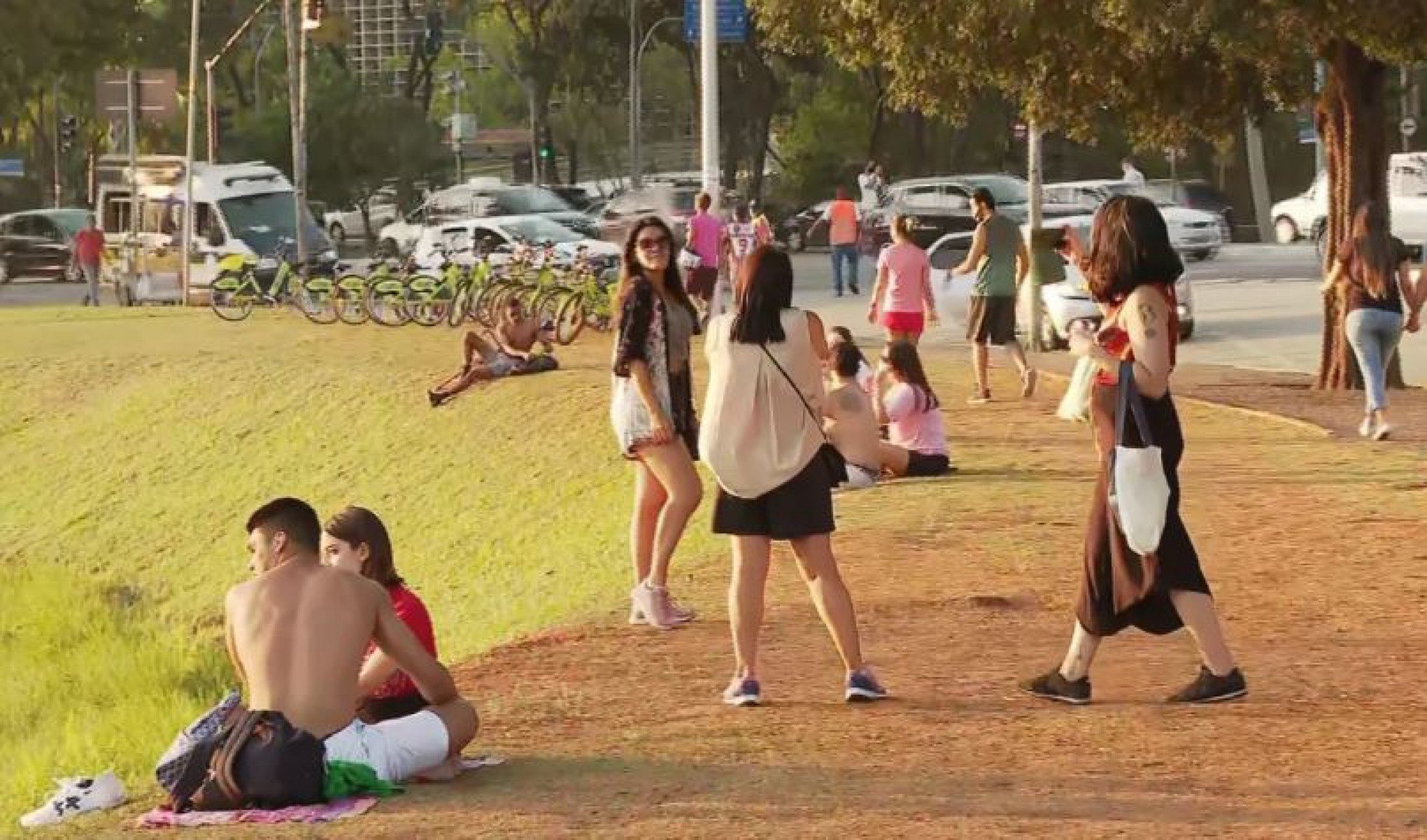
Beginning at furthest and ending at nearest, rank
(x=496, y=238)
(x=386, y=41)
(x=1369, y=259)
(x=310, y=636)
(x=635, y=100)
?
(x=386, y=41)
(x=635, y=100)
(x=496, y=238)
(x=1369, y=259)
(x=310, y=636)

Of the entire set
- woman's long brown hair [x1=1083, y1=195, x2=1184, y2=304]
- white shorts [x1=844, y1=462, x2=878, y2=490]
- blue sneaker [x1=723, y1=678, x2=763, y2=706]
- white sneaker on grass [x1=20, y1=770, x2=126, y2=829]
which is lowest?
white sneaker on grass [x1=20, y1=770, x2=126, y2=829]

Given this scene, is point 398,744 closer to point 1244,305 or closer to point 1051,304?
point 1051,304

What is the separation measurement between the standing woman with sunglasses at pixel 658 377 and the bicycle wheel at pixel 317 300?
21.8 m

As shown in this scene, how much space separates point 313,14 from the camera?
40.8m

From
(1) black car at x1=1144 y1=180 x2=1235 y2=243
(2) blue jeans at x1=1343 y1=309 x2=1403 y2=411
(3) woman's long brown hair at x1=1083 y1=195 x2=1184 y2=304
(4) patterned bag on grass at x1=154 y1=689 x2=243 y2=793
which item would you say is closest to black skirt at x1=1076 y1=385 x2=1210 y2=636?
(3) woman's long brown hair at x1=1083 y1=195 x2=1184 y2=304

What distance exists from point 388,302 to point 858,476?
16.7 metres

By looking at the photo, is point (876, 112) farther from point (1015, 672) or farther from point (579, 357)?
point (1015, 672)

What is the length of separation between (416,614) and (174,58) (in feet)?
235

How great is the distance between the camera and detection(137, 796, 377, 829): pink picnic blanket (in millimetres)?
8391

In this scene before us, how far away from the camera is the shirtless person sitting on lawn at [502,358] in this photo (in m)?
25.3

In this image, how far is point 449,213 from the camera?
188 feet

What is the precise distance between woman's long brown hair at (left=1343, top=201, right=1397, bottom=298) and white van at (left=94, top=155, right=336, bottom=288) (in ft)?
90.2

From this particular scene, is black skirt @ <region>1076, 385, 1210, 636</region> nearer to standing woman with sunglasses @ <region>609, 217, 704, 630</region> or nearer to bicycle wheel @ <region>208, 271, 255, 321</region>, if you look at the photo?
standing woman with sunglasses @ <region>609, 217, 704, 630</region>

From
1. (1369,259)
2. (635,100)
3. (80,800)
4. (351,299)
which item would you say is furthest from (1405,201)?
(80,800)
